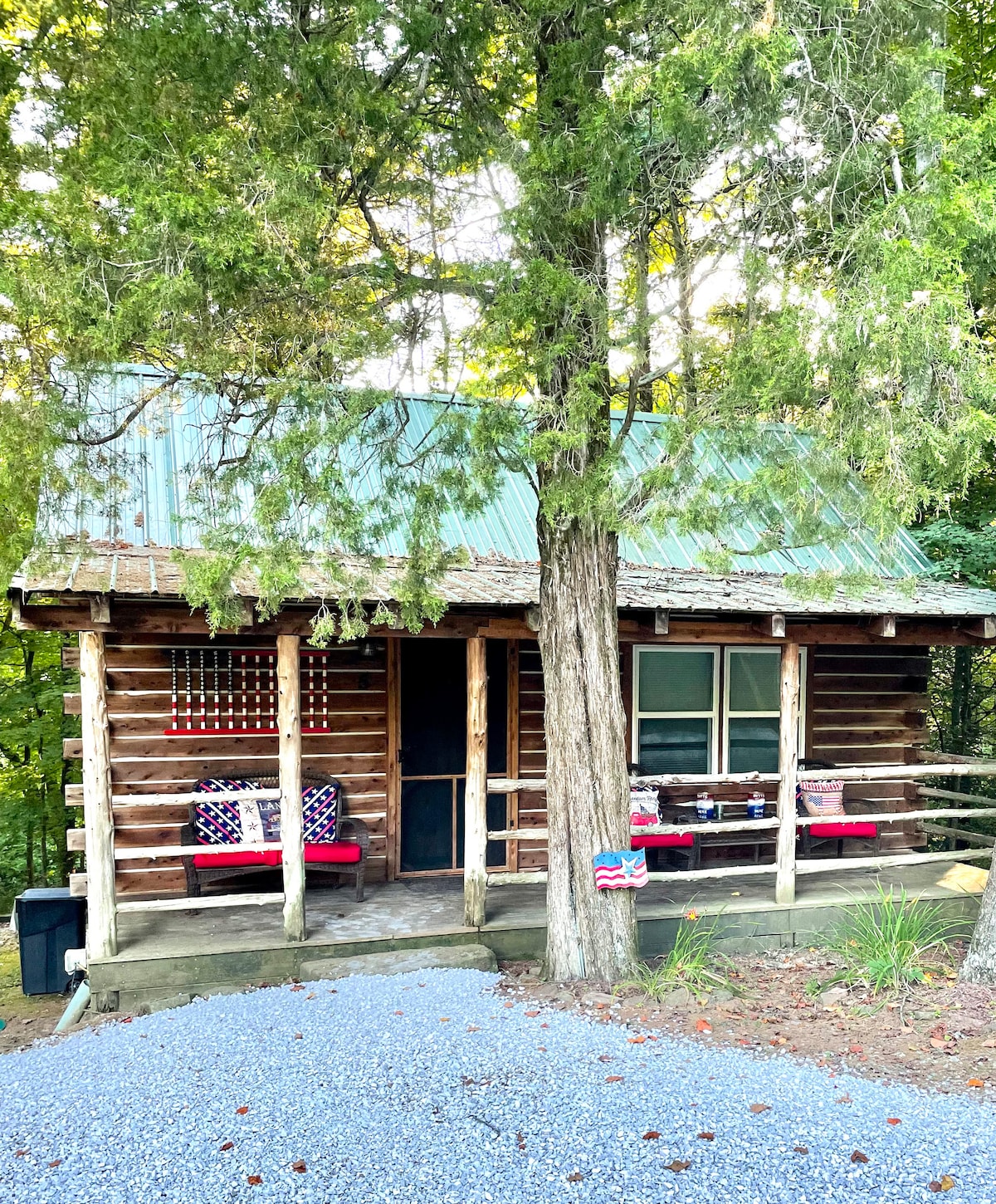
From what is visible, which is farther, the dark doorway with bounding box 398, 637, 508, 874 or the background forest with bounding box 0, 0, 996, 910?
the dark doorway with bounding box 398, 637, 508, 874

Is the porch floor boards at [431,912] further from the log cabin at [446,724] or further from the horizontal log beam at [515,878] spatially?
the horizontal log beam at [515,878]

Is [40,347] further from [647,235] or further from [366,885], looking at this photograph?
[366,885]

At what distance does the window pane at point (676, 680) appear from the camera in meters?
10.0

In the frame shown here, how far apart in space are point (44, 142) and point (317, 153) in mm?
1616

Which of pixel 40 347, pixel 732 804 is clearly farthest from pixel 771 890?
pixel 40 347

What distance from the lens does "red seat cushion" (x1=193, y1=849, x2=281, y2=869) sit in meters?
7.85

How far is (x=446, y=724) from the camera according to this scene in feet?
31.0

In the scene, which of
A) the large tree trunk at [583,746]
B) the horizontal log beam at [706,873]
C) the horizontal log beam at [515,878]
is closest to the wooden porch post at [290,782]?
the horizontal log beam at [515,878]

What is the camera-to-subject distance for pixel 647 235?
6020 millimetres

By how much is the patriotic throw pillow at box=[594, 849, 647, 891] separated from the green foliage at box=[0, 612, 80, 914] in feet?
31.0

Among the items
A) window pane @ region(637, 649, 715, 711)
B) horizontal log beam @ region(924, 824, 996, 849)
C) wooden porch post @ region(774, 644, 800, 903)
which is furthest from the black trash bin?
horizontal log beam @ region(924, 824, 996, 849)

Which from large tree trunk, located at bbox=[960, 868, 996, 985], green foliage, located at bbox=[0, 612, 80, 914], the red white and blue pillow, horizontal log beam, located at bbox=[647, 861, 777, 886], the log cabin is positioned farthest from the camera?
green foliage, located at bbox=[0, 612, 80, 914]

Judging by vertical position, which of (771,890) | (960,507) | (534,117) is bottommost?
(771,890)

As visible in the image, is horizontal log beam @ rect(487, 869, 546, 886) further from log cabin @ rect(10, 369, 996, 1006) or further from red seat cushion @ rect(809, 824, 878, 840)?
red seat cushion @ rect(809, 824, 878, 840)
